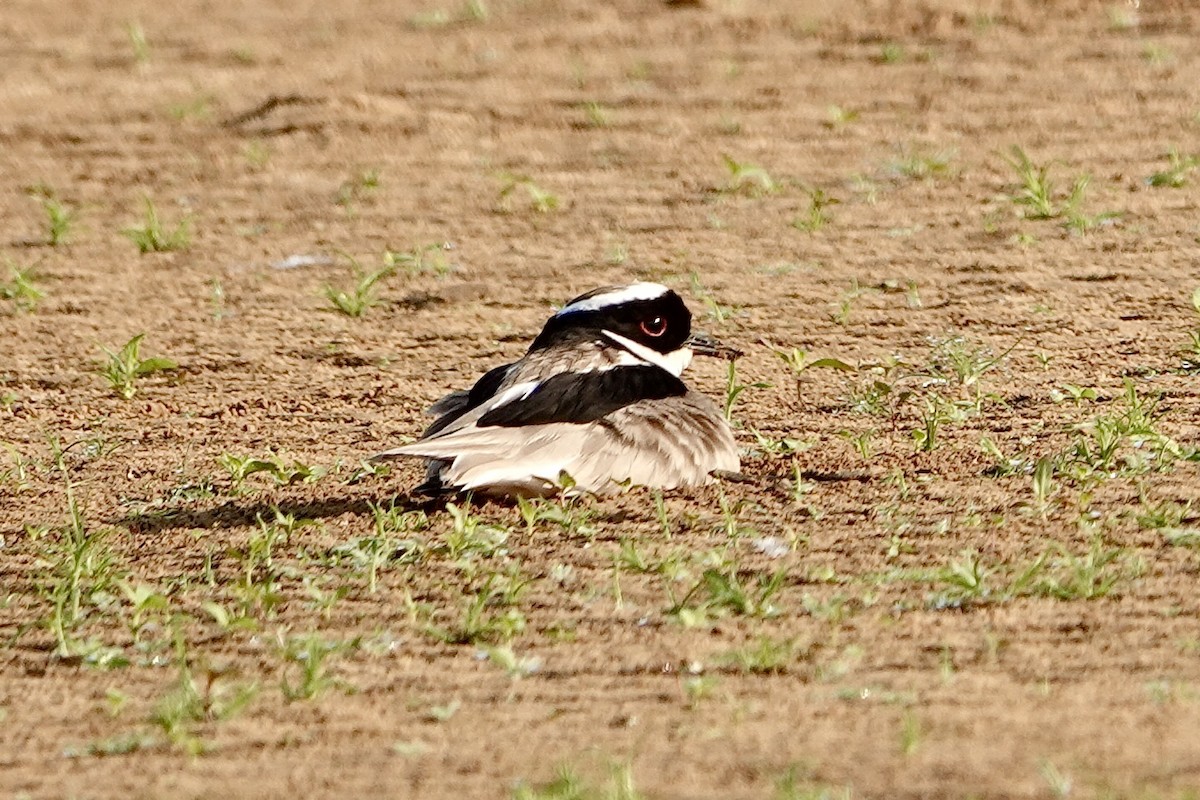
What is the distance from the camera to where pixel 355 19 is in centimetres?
1425

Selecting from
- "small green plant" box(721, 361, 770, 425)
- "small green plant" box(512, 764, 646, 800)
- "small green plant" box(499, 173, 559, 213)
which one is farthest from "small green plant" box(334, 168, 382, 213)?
"small green plant" box(512, 764, 646, 800)

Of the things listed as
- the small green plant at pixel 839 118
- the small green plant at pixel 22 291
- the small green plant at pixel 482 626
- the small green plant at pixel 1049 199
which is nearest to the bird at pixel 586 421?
the small green plant at pixel 482 626

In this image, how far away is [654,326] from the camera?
784 cm

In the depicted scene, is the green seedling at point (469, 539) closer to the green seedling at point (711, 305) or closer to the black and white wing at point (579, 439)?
the black and white wing at point (579, 439)

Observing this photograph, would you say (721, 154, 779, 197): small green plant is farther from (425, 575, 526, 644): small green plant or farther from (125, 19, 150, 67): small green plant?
(425, 575, 526, 644): small green plant

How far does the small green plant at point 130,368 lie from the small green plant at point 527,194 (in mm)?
2436

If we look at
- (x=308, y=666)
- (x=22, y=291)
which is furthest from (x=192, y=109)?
(x=308, y=666)

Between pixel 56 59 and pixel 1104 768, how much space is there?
10758 mm

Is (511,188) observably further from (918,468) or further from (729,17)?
(918,468)

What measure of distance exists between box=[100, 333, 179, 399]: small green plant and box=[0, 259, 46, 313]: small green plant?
3.50 feet

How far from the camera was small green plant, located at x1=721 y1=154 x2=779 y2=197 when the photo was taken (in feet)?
35.0

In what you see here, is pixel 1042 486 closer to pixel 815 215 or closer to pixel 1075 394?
pixel 1075 394

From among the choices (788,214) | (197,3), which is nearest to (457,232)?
(788,214)

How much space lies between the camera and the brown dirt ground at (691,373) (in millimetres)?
4977
